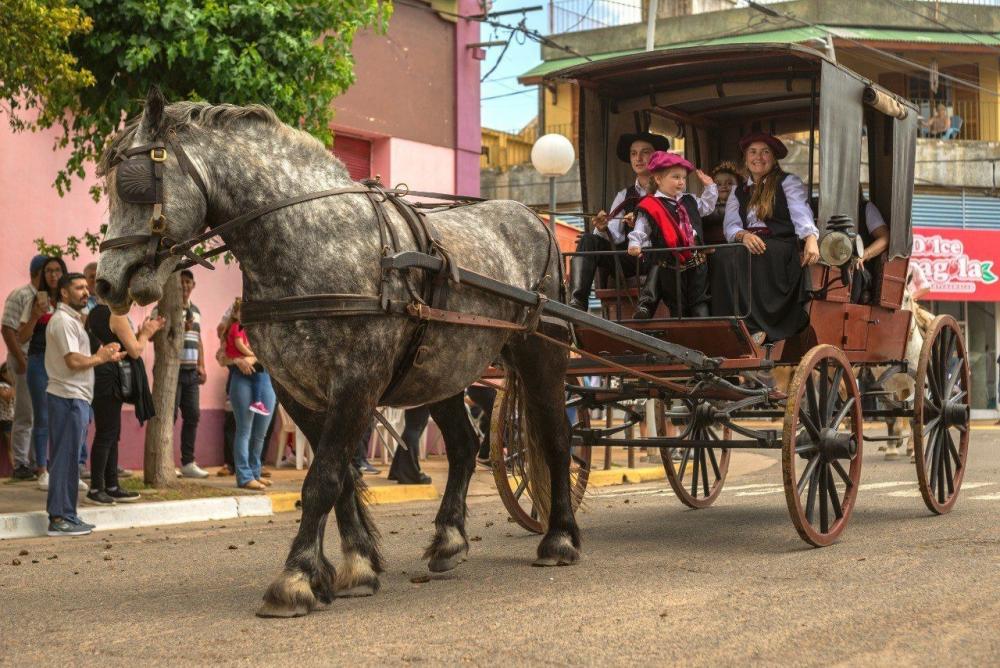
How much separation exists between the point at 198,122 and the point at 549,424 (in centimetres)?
277

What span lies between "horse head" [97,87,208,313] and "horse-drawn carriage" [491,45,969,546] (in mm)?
2270

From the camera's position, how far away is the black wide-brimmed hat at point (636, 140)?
9.47m

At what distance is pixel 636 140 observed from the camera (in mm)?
9453

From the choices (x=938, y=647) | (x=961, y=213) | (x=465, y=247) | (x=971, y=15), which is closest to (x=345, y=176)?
(x=465, y=247)

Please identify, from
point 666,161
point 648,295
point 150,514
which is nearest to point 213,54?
point 150,514

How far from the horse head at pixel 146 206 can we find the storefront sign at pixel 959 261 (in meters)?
23.7

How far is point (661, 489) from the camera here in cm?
1302

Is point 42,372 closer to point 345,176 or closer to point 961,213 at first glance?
point 345,176

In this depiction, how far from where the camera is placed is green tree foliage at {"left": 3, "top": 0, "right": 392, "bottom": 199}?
10562 millimetres

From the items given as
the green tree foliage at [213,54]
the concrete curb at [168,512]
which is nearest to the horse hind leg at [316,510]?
the concrete curb at [168,512]

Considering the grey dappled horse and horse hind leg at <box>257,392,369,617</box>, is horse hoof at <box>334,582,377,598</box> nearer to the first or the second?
the grey dappled horse

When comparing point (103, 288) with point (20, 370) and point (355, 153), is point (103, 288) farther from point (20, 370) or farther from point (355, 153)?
point (355, 153)

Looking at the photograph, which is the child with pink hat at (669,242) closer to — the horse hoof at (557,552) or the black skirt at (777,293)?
the black skirt at (777,293)

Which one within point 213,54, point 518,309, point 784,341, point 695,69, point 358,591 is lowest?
point 358,591
